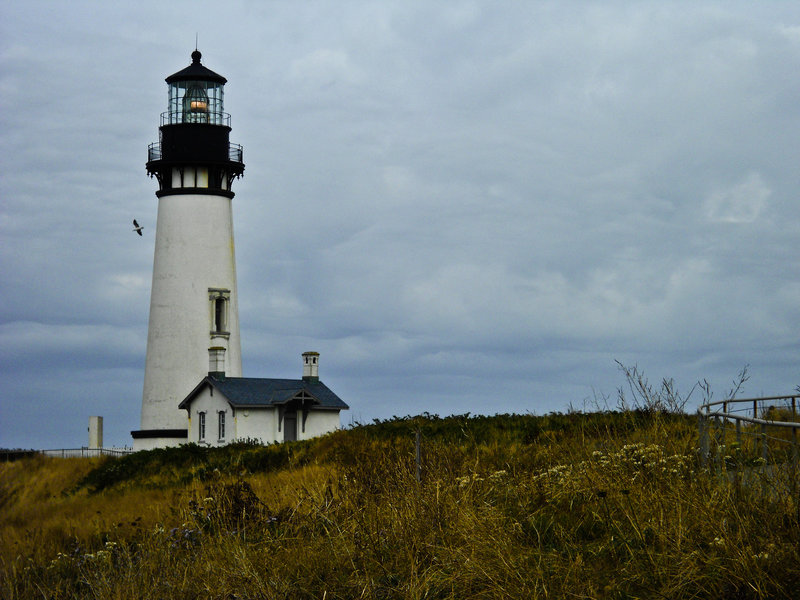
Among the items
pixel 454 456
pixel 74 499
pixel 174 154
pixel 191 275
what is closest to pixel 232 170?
pixel 174 154

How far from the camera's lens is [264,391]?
38.9 m

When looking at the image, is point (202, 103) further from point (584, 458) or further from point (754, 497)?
point (754, 497)

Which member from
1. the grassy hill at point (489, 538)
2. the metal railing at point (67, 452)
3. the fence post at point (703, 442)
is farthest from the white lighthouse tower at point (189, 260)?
the fence post at point (703, 442)

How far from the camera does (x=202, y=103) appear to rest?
40.8m

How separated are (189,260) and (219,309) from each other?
7.59 ft

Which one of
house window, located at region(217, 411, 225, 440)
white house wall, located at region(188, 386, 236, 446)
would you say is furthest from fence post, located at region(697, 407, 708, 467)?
house window, located at region(217, 411, 225, 440)

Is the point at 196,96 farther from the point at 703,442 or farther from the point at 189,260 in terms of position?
the point at 703,442

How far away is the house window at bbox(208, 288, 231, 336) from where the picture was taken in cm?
3928

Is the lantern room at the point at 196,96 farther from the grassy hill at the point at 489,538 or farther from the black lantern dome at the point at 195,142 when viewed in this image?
the grassy hill at the point at 489,538

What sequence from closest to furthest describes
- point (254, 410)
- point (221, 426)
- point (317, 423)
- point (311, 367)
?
point (221, 426) → point (254, 410) → point (317, 423) → point (311, 367)

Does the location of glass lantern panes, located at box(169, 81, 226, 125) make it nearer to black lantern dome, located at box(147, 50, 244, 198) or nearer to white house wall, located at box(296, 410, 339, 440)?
black lantern dome, located at box(147, 50, 244, 198)

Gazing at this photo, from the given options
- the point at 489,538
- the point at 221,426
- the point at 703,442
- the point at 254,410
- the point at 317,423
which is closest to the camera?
the point at 489,538

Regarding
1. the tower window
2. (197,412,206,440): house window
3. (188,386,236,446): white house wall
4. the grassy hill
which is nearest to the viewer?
the grassy hill

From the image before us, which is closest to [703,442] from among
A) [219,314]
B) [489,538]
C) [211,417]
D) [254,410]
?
[489,538]
